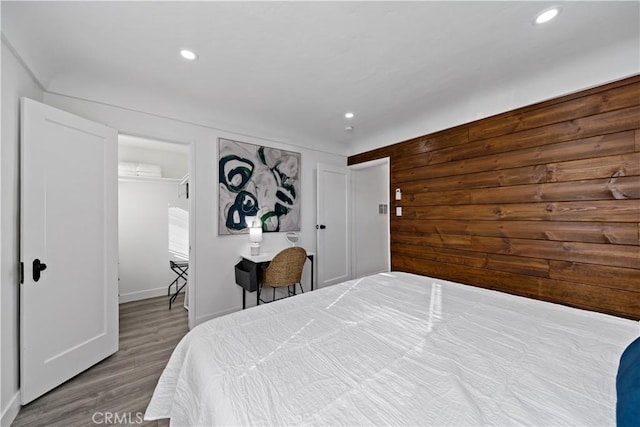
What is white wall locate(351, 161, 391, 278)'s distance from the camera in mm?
4488

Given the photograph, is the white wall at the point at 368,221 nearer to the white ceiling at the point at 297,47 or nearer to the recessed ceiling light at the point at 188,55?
the white ceiling at the point at 297,47

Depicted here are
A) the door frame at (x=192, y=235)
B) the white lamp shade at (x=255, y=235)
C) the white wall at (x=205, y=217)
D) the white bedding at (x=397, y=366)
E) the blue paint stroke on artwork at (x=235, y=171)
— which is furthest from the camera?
the white lamp shade at (x=255, y=235)

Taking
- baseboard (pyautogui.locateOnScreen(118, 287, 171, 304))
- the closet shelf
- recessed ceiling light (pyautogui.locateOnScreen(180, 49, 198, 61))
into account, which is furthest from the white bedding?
the closet shelf

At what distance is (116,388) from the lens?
6.01 ft

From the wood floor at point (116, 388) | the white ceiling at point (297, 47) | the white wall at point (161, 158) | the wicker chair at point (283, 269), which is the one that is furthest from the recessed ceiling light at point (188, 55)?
the white wall at point (161, 158)

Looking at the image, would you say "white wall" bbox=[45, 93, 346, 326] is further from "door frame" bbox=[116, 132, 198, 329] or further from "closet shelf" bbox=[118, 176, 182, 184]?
"closet shelf" bbox=[118, 176, 182, 184]

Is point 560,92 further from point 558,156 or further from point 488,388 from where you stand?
point 488,388

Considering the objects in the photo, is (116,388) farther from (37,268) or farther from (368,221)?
(368,221)

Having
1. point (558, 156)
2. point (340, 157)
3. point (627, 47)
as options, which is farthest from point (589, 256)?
point (340, 157)

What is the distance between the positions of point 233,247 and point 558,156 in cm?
343

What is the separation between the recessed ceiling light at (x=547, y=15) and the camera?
1509mm

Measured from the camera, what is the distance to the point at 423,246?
3.13 meters

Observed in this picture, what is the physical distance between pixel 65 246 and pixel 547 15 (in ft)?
12.2

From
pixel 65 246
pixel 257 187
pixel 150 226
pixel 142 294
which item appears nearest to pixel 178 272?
pixel 142 294
